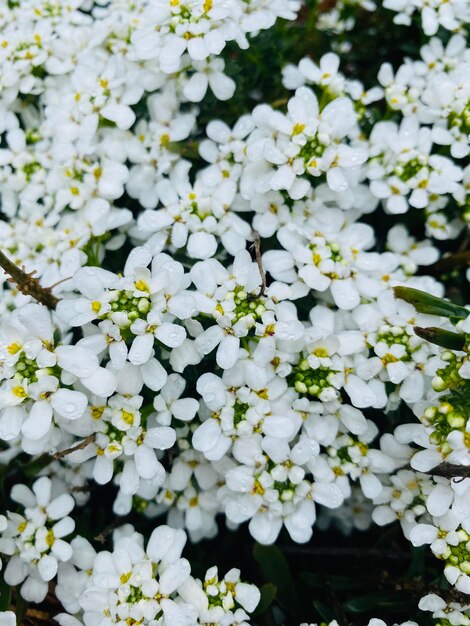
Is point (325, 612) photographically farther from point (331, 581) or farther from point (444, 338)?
point (444, 338)

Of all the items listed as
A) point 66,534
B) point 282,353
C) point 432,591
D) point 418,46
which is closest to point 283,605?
point 432,591

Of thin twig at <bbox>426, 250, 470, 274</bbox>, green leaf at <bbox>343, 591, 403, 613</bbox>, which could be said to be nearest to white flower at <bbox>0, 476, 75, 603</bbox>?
green leaf at <bbox>343, 591, 403, 613</bbox>

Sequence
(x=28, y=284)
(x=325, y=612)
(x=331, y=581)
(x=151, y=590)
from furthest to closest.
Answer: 1. (x=331, y=581)
2. (x=325, y=612)
3. (x=28, y=284)
4. (x=151, y=590)

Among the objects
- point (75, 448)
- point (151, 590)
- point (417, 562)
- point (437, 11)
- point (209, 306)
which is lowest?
point (417, 562)

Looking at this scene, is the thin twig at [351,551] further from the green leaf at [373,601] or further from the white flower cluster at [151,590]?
the white flower cluster at [151,590]

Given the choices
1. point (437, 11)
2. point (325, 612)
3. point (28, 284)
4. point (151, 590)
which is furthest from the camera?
point (437, 11)

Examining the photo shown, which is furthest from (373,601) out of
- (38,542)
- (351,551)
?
(38,542)

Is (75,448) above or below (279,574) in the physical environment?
above

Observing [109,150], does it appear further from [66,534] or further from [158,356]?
[66,534]
